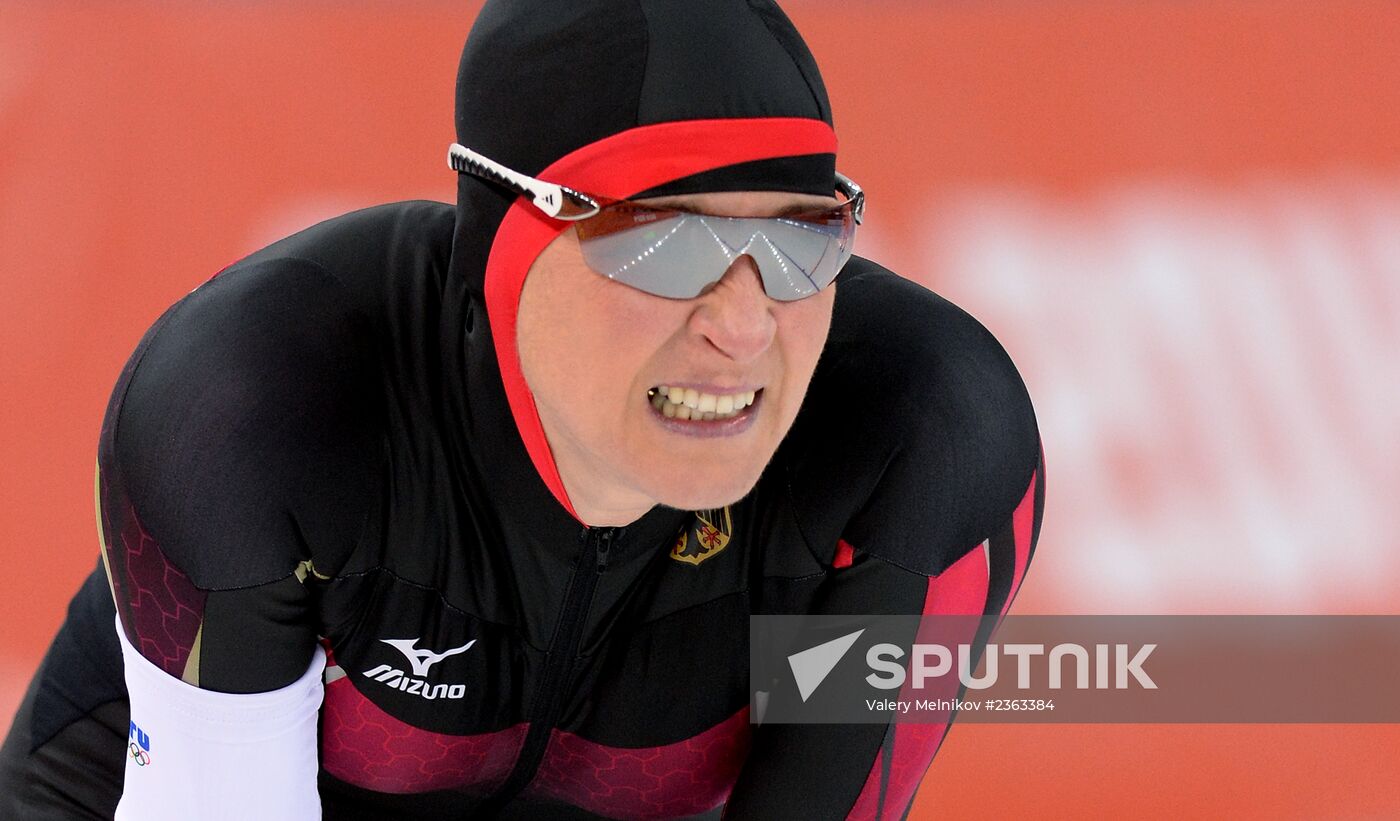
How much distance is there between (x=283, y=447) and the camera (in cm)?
161

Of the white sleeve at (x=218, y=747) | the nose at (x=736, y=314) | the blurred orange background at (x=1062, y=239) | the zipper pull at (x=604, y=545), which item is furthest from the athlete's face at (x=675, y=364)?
the blurred orange background at (x=1062, y=239)

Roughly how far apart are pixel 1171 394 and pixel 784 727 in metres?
1.99

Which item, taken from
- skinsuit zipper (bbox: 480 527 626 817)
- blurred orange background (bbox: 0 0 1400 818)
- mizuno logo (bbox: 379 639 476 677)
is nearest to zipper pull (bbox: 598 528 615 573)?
skinsuit zipper (bbox: 480 527 626 817)

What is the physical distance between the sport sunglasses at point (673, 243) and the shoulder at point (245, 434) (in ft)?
1.06

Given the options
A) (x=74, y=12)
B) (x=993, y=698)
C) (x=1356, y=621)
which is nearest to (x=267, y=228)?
(x=74, y=12)

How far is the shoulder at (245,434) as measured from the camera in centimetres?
160

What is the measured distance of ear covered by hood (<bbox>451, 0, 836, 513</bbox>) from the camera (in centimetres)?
150

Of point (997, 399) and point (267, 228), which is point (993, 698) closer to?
point (997, 399)

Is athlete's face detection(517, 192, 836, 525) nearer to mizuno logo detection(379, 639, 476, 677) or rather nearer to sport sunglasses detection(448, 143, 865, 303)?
sport sunglasses detection(448, 143, 865, 303)

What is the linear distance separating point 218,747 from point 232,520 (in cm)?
28

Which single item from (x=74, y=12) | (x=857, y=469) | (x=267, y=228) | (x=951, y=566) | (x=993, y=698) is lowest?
(x=993, y=698)

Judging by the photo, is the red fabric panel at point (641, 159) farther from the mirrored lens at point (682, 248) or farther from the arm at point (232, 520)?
the arm at point (232, 520)

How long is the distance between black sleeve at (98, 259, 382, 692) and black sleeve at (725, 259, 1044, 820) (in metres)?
0.54

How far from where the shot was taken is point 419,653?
6.00 feet
